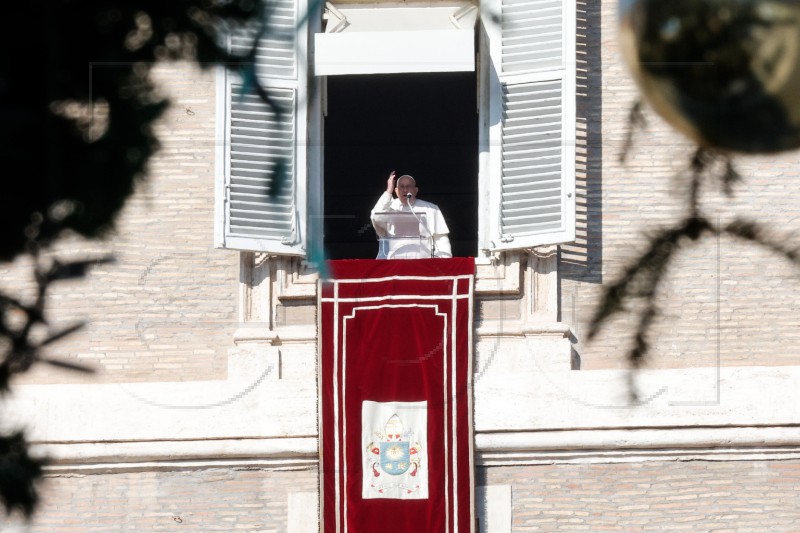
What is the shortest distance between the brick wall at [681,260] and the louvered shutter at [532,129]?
0.28 meters

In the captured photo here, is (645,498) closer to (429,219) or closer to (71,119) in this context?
(429,219)

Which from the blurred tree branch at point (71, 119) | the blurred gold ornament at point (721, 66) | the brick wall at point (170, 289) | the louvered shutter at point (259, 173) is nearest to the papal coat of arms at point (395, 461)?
the brick wall at point (170, 289)

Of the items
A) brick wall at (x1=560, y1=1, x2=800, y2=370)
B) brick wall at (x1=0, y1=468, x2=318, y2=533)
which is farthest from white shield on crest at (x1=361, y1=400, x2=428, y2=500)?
brick wall at (x1=560, y1=1, x2=800, y2=370)

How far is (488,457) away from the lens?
416 inches

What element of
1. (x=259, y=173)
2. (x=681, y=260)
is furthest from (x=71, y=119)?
(x=681, y=260)

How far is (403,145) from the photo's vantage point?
15711 millimetres

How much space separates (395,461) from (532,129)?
1.86 metres

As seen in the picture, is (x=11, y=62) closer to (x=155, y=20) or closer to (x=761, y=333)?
(x=155, y=20)

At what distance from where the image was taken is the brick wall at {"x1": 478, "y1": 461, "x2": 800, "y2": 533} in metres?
10.6

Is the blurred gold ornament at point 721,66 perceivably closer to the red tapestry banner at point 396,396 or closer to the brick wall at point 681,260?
the red tapestry banner at point 396,396

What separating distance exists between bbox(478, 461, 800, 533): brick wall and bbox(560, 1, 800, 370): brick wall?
60 cm

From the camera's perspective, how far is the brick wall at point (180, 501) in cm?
1060

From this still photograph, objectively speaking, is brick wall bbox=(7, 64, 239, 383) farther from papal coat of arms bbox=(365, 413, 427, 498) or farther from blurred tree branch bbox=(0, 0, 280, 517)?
blurred tree branch bbox=(0, 0, 280, 517)

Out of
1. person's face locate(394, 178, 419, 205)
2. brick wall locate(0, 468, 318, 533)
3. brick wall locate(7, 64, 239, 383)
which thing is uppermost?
person's face locate(394, 178, 419, 205)
